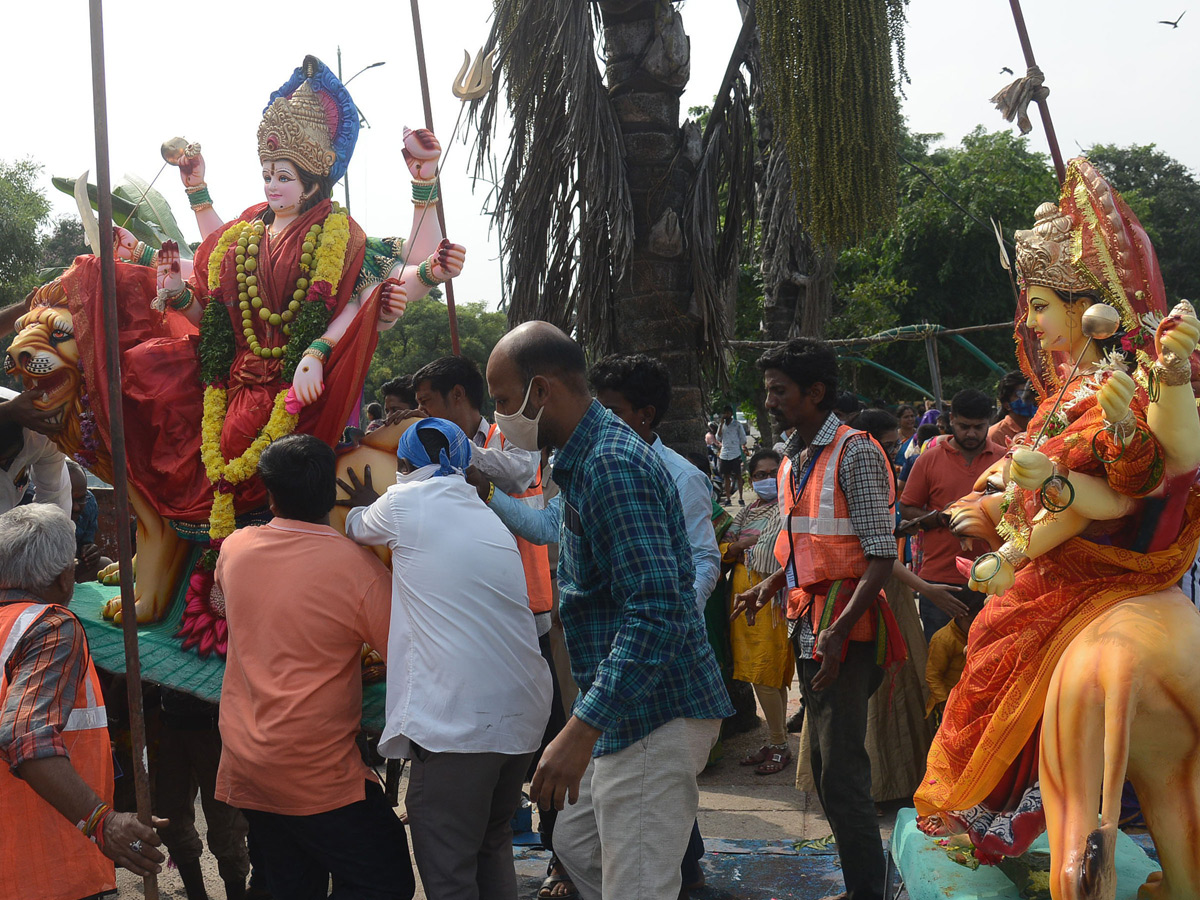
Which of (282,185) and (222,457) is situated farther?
(282,185)

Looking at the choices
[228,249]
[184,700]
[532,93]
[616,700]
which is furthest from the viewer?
[532,93]

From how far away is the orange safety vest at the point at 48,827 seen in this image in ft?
8.97

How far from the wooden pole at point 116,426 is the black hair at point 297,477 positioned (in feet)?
1.44

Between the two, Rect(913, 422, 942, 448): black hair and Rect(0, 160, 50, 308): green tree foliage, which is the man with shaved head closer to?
Rect(913, 422, 942, 448): black hair

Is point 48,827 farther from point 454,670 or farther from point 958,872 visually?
point 958,872

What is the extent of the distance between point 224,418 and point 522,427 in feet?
6.73

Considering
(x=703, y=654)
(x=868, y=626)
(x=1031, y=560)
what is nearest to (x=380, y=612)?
(x=703, y=654)

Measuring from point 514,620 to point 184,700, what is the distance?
1742 mm

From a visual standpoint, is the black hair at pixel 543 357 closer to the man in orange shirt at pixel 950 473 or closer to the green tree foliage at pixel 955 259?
the man in orange shirt at pixel 950 473

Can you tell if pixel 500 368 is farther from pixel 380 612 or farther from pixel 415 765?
pixel 415 765

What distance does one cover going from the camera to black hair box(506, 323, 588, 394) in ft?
9.00

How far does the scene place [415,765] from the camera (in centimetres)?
303

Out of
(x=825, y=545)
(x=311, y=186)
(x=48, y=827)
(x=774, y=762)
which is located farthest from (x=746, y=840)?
(x=311, y=186)

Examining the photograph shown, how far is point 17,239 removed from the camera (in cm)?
2264
